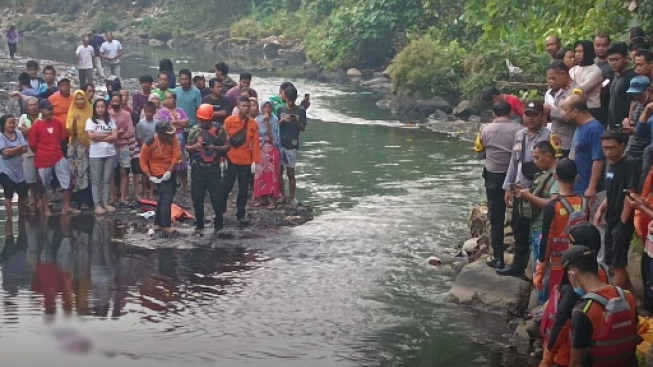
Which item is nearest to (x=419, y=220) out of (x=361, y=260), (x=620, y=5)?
(x=361, y=260)

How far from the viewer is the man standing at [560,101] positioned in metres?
9.70

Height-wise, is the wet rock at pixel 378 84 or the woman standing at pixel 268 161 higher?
the wet rock at pixel 378 84

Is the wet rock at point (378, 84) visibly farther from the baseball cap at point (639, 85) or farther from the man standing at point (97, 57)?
the baseball cap at point (639, 85)

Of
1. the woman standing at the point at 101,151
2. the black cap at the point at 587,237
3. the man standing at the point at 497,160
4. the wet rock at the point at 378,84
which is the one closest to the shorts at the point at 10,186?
the woman standing at the point at 101,151

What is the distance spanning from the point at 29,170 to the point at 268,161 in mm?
3147

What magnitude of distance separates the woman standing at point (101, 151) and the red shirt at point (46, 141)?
15.6 inches

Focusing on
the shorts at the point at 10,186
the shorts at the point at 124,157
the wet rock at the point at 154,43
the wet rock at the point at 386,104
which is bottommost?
the shorts at the point at 10,186

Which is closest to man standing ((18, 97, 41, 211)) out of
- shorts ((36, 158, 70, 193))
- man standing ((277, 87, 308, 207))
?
shorts ((36, 158, 70, 193))

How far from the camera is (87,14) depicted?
205 feet

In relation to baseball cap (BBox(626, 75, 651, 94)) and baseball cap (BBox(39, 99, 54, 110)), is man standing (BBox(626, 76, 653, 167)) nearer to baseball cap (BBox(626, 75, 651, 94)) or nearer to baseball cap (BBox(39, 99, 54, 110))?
baseball cap (BBox(626, 75, 651, 94))

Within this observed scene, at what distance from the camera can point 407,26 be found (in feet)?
117

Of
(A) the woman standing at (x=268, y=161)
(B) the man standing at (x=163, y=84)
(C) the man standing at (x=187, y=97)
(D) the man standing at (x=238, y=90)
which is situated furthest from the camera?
(C) the man standing at (x=187, y=97)

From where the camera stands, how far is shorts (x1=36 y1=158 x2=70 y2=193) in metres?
13.3

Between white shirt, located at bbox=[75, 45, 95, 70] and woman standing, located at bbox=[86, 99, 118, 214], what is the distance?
501 inches
